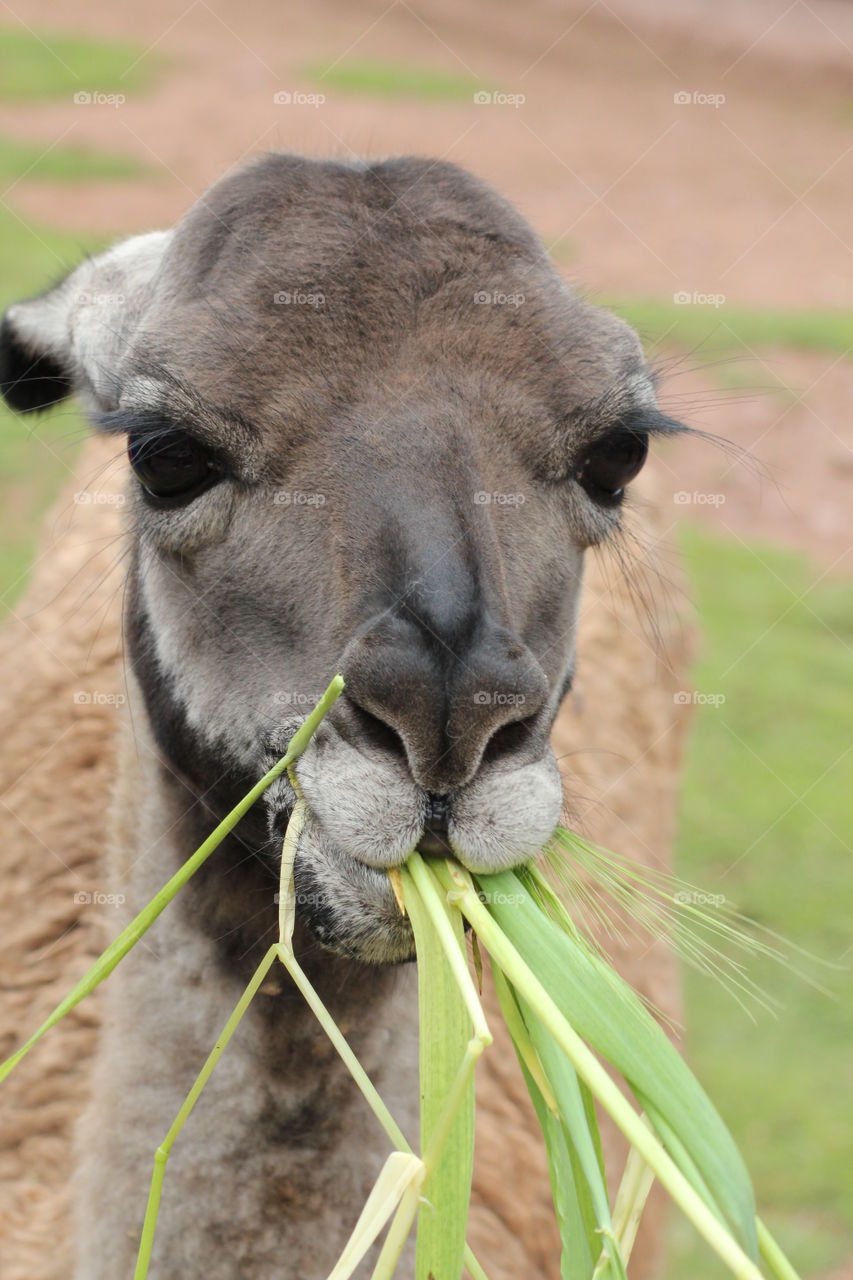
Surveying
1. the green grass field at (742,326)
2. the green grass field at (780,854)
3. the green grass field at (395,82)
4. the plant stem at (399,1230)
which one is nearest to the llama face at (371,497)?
the plant stem at (399,1230)

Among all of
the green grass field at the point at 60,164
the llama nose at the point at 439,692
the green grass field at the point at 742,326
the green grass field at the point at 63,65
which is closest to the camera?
the llama nose at the point at 439,692

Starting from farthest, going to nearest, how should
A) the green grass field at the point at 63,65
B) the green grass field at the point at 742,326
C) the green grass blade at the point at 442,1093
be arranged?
the green grass field at the point at 63,65 → the green grass field at the point at 742,326 → the green grass blade at the point at 442,1093

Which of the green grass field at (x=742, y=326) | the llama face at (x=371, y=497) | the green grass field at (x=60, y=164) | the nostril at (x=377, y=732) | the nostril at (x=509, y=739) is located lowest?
the nostril at (x=509, y=739)

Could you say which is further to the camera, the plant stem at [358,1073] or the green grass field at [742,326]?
the green grass field at [742,326]

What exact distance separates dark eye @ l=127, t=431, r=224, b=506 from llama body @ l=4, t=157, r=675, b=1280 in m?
0.01

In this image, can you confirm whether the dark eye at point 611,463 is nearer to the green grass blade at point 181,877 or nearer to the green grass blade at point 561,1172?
the green grass blade at point 181,877

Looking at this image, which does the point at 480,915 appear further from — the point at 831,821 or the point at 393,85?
the point at 393,85

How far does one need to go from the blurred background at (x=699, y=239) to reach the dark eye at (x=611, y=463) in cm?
45

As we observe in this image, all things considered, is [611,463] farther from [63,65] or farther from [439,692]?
[63,65]

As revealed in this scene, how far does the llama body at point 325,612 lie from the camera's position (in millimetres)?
2646

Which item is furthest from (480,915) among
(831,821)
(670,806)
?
(831,821)

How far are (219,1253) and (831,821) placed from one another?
259 inches

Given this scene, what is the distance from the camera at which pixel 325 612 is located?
2842 mm

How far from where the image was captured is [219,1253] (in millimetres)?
3166
